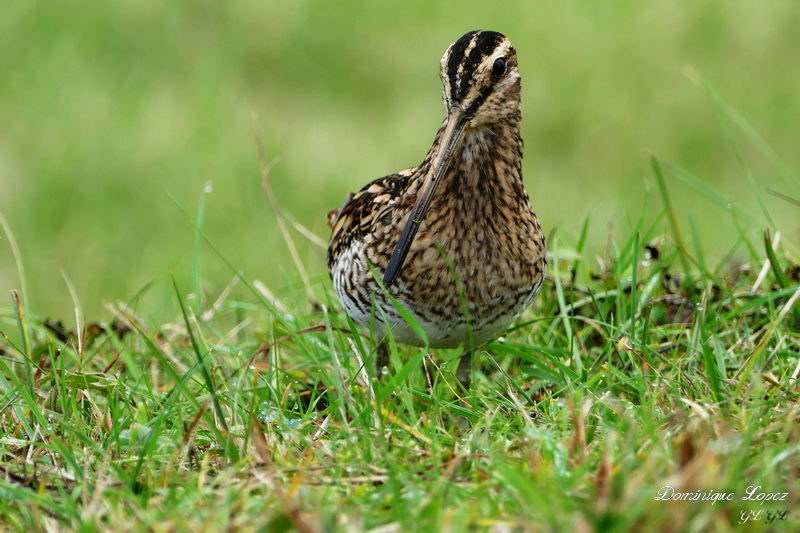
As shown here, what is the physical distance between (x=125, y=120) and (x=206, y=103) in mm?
672

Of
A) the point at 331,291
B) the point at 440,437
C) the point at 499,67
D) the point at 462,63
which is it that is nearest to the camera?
the point at 440,437

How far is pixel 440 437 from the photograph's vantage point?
300cm

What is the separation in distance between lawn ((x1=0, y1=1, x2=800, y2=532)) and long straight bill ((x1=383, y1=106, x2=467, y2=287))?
0.29 metres

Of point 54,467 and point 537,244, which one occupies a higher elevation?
point 537,244

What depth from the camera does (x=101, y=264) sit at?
751cm

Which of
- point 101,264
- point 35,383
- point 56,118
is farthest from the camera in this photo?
point 56,118

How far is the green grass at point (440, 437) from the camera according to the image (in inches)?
90.8

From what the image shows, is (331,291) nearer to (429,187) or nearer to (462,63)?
(429,187)

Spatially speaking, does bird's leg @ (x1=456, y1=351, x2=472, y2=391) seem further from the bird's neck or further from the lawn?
the bird's neck

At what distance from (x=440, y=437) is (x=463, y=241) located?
0.85 m

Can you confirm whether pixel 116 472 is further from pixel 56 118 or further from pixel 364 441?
pixel 56 118

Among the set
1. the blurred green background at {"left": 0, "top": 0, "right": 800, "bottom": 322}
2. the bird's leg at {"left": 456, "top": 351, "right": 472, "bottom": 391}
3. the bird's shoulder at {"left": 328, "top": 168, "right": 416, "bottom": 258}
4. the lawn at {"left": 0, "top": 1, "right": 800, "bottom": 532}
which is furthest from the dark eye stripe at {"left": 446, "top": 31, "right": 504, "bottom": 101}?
the blurred green background at {"left": 0, "top": 0, "right": 800, "bottom": 322}

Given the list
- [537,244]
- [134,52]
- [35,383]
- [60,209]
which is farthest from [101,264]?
[537,244]

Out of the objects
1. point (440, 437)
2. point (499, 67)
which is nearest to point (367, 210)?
point (499, 67)
